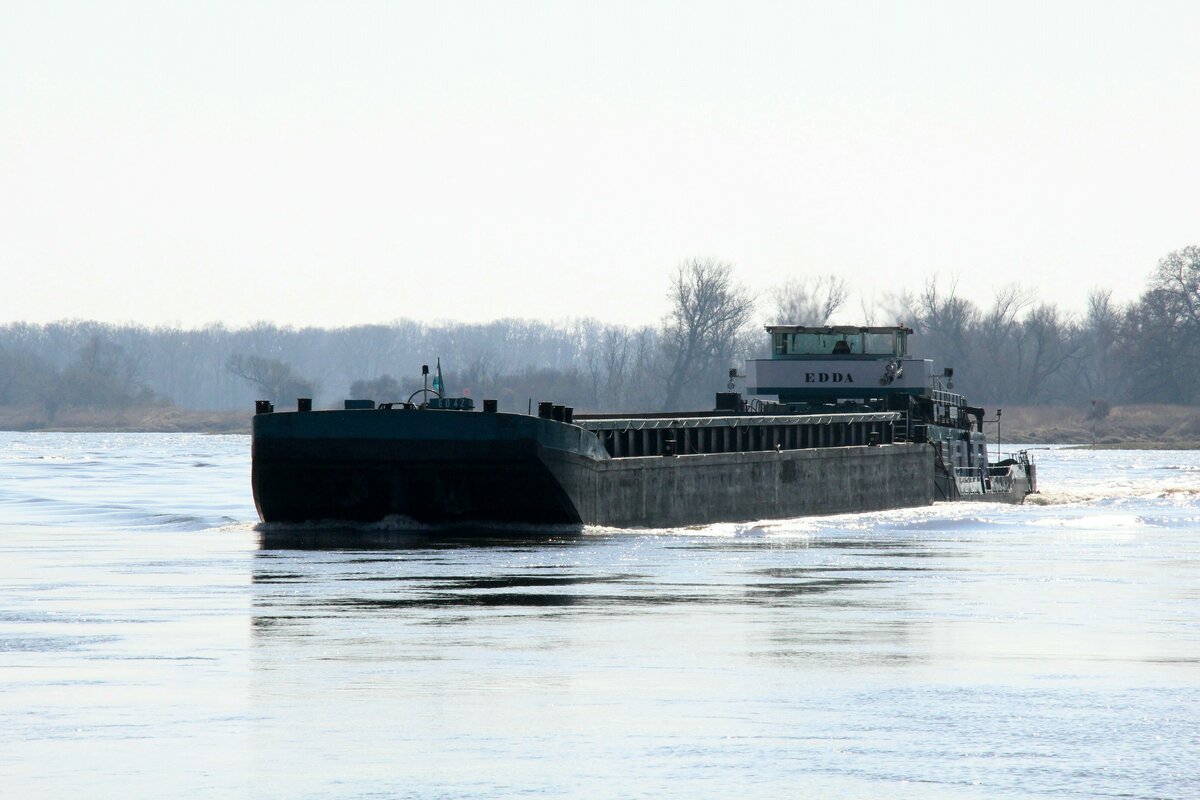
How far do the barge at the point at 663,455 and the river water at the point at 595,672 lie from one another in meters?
3.67

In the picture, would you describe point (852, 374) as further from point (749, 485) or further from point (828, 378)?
point (749, 485)

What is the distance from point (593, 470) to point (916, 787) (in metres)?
26.2

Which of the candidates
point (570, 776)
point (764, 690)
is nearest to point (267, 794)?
point (570, 776)

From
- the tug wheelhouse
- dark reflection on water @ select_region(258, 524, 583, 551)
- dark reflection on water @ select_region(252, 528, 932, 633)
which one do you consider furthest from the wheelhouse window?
dark reflection on water @ select_region(258, 524, 583, 551)

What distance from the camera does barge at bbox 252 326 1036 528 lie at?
115 ft

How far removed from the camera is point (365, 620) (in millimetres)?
19562

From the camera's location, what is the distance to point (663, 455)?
41625 mm

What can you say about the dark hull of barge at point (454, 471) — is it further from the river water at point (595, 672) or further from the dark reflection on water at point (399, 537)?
the river water at point (595, 672)

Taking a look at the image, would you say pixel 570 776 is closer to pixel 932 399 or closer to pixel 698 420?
pixel 698 420

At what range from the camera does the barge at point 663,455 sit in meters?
35.1

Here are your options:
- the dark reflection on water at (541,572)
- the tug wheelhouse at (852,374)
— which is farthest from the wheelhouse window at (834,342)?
the dark reflection on water at (541,572)

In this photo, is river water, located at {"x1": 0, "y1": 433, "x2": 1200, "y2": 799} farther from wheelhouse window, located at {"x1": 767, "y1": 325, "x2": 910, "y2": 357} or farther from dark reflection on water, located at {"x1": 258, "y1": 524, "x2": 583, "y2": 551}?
wheelhouse window, located at {"x1": 767, "y1": 325, "x2": 910, "y2": 357}

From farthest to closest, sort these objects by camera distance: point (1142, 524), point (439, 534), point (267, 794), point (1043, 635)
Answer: point (1142, 524)
point (439, 534)
point (1043, 635)
point (267, 794)

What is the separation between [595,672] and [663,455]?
1030 inches
